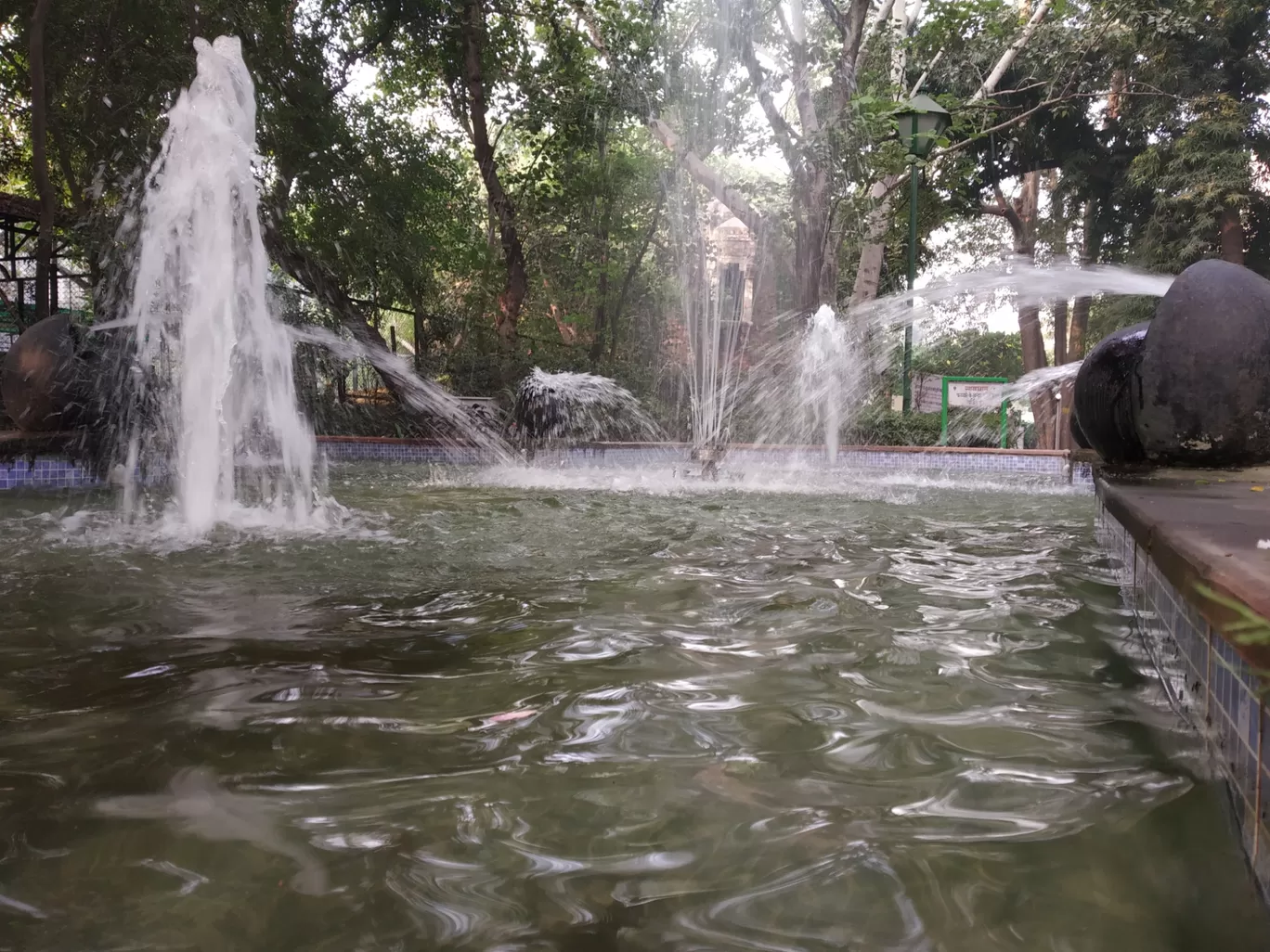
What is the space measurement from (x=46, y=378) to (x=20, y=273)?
13.1m

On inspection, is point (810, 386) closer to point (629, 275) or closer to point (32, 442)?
point (629, 275)

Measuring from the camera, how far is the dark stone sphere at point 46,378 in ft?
28.0

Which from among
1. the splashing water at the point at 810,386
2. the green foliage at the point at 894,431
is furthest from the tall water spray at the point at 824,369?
the green foliage at the point at 894,431

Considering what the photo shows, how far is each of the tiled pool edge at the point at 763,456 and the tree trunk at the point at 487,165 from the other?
3573 mm

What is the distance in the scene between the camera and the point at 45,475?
29.9 feet

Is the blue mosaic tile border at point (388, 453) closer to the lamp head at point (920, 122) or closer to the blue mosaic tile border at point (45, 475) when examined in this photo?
the blue mosaic tile border at point (45, 475)

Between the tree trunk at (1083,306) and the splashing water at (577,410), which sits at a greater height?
the tree trunk at (1083,306)

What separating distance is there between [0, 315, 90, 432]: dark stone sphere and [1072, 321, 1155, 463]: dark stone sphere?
8758 mm

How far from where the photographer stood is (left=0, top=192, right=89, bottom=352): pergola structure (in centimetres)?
1424

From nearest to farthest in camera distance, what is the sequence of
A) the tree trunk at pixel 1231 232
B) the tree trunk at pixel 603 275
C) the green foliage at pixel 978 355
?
the tree trunk at pixel 1231 232
the tree trunk at pixel 603 275
the green foliage at pixel 978 355

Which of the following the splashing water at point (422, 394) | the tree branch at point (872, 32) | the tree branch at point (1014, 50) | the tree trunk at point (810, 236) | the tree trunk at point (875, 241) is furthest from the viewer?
the tree trunk at point (875, 241)

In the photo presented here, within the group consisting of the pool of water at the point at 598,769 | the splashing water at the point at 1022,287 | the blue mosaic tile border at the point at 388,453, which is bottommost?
the pool of water at the point at 598,769

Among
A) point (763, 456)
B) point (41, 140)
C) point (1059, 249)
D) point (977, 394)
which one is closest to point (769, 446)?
point (763, 456)

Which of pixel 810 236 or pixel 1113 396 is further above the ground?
pixel 810 236
